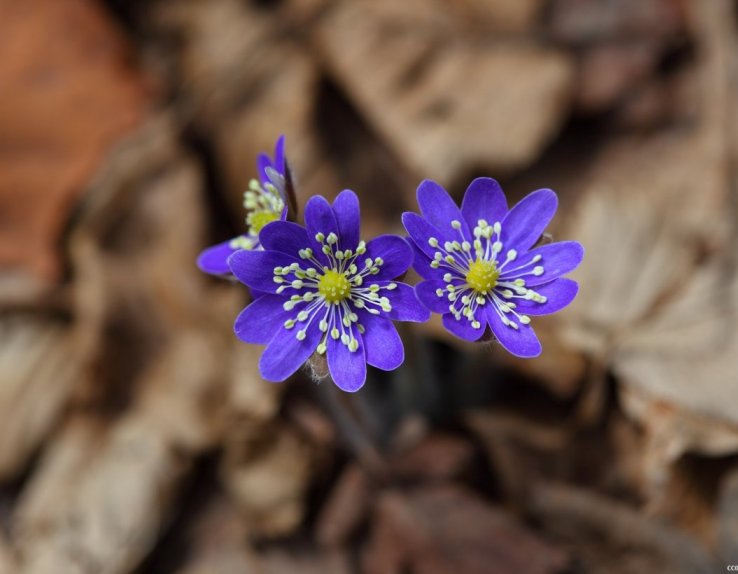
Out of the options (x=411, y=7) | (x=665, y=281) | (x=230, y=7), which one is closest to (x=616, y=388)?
(x=665, y=281)

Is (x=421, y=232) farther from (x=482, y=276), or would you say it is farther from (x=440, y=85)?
(x=440, y=85)

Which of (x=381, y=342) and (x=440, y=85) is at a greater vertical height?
(x=440, y=85)

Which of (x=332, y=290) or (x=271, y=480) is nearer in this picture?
(x=332, y=290)

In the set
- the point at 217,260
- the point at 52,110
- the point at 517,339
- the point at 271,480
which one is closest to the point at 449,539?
the point at 271,480

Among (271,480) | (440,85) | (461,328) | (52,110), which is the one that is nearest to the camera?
(461,328)

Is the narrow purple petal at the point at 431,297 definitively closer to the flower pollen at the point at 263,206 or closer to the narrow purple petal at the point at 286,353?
the narrow purple petal at the point at 286,353

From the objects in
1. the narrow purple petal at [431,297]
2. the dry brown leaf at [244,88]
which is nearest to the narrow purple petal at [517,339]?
the narrow purple petal at [431,297]

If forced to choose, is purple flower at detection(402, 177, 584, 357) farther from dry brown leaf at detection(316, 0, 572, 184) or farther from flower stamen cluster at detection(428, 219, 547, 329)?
dry brown leaf at detection(316, 0, 572, 184)
